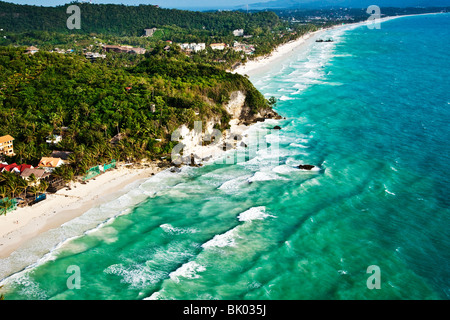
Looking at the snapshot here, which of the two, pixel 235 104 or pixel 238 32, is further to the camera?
pixel 238 32

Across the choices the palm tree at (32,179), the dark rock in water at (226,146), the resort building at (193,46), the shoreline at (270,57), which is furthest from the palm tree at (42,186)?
the resort building at (193,46)

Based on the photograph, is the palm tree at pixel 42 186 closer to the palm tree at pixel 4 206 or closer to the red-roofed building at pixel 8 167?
the palm tree at pixel 4 206

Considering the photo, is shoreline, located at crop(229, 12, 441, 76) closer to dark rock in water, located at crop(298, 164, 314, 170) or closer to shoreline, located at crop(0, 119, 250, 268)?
dark rock in water, located at crop(298, 164, 314, 170)

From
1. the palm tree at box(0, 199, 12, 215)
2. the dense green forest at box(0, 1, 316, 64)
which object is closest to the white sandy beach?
the palm tree at box(0, 199, 12, 215)

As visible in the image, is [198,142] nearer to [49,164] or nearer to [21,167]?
[49,164]

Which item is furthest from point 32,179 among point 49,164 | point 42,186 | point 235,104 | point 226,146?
point 235,104
